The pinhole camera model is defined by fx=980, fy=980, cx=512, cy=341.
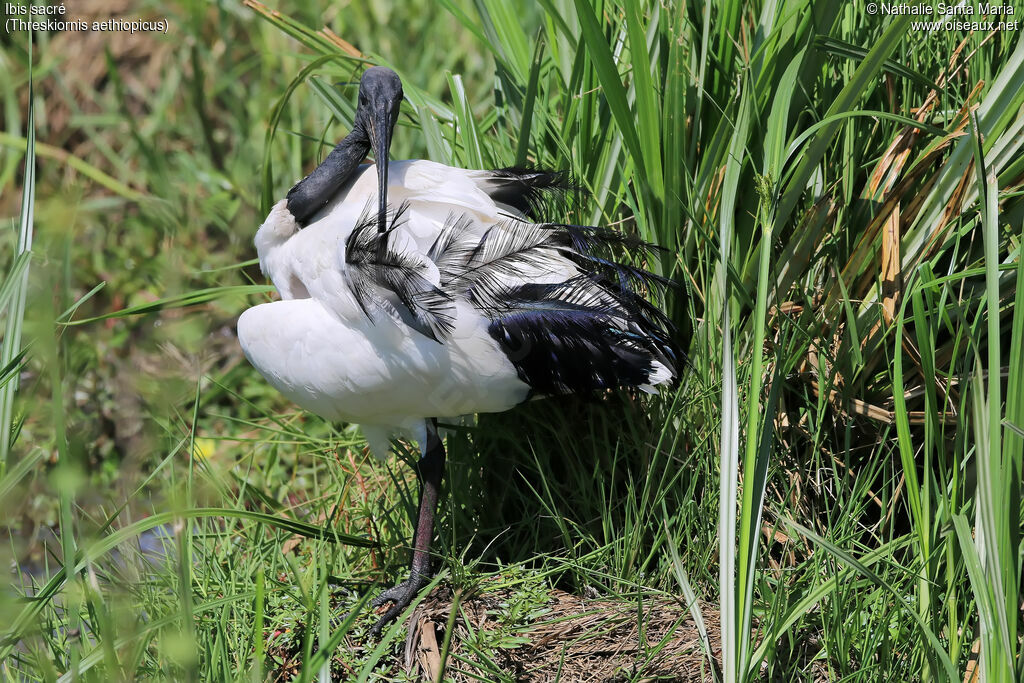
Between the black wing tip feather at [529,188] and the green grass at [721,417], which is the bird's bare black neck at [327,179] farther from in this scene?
the black wing tip feather at [529,188]

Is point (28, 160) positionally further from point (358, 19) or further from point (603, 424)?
point (358, 19)

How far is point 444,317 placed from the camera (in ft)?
6.45

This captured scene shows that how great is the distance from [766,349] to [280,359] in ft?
3.60

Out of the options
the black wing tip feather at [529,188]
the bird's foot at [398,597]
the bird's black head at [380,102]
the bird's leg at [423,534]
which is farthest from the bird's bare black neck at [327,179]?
the bird's foot at [398,597]

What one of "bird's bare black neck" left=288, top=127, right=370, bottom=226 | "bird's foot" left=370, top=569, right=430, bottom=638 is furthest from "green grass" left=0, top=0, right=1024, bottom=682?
"bird's bare black neck" left=288, top=127, right=370, bottom=226

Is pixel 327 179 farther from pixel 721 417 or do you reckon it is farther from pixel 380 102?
pixel 721 417

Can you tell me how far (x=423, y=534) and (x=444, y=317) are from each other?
1.87 feet

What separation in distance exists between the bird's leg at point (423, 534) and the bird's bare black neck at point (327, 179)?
23.0 inches

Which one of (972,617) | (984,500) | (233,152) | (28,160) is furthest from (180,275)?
(233,152)

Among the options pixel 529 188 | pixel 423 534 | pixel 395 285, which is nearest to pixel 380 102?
pixel 529 188

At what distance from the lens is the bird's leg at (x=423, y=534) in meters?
2.21

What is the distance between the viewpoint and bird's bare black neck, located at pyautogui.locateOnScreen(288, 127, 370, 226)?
2.31 m

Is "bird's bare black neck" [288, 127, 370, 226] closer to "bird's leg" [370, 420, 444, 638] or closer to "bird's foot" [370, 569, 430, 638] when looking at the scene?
"bird's leg" [370, 420, 444, 638]

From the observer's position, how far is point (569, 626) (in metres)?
2.06
